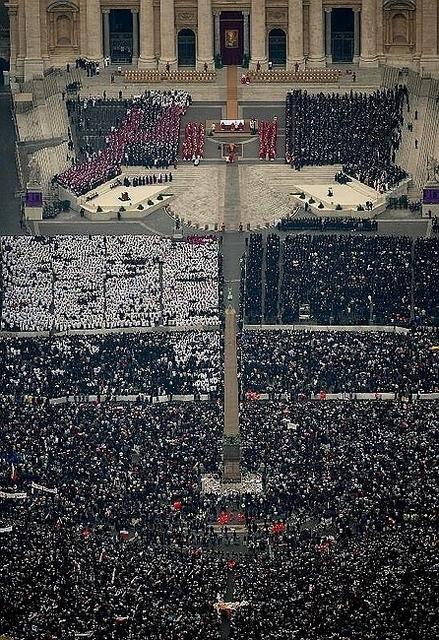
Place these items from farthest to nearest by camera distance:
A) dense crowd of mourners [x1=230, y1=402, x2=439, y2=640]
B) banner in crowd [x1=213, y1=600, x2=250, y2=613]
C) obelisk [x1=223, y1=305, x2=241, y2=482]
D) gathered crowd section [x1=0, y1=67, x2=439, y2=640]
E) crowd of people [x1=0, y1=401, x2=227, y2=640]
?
obelisk [x1=223, y1=305, x2=241, y2=482]
banner in crowd [x1=213, y1=600, x2=250, y2=613]
crowd of people [x1=0, y1=401, x2=227, y2=640]
gathered crowd section [x1=0, y1=67, x2=439, y2=640]
dense crowd of mourners [x1=230, y1=402, x2=439, y2=640]

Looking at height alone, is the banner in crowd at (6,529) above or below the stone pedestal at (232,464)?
below

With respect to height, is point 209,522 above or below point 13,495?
below

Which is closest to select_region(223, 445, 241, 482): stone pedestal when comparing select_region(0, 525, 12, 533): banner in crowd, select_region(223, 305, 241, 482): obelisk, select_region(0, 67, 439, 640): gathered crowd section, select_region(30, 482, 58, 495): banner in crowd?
select_region(223, 305, 241, 482): obelisk

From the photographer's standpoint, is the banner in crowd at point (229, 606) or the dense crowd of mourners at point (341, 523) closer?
the dense crowd of mourners at point (341, 523)

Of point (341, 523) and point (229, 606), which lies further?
point (341, 523)

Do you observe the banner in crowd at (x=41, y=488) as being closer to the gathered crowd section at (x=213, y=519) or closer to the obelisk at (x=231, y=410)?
the gathered crowd section at (x=213, y=519)

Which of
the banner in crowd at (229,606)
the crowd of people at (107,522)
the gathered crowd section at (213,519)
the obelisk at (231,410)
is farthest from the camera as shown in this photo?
the obelisk at (231,410)

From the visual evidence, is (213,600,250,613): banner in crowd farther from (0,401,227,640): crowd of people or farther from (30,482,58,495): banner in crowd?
(30,482,58,495): banner in crowd

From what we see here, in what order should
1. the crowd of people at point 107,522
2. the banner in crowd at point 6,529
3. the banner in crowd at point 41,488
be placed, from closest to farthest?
the crowd of people at point 107,522, the banner in crowd at point 6,529, the banner in crowd at point 41,488

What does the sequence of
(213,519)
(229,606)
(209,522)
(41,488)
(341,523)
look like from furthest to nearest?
1. (41,488)
2. (213,519)
3. (209,522)
4. (341,523)
5. (229,606)

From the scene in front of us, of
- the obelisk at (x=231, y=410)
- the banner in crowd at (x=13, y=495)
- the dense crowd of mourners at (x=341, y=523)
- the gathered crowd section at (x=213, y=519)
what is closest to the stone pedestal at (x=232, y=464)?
the obelisk at (x=231, y=410)

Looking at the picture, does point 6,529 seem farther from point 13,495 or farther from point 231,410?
point 231,410

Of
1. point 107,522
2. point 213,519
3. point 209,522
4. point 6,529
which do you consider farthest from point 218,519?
point 6,529
